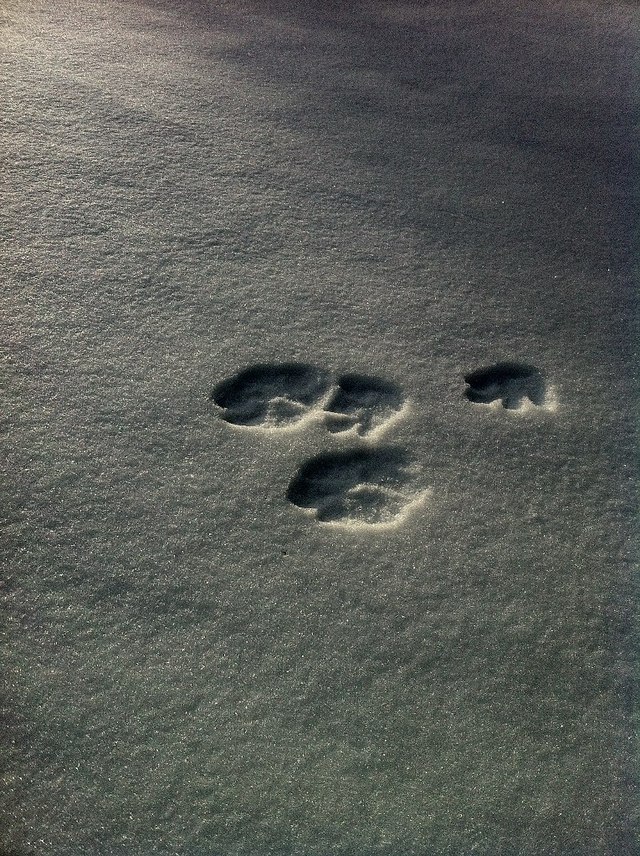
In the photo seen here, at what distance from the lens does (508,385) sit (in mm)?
1278

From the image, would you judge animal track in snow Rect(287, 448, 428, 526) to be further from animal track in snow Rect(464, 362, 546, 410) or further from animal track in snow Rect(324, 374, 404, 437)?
animal track in snow Rect(464, 362, 546, 410)

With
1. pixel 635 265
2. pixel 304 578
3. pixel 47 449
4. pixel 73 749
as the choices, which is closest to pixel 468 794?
pixel 304 578

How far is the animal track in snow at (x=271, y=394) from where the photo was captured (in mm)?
1208

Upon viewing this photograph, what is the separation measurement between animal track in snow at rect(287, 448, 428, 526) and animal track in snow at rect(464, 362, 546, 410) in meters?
0.20

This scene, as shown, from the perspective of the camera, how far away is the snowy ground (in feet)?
3.01

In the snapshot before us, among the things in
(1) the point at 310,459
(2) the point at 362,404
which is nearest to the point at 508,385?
(2) the point at 362,404

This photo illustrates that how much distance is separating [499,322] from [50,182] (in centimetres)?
99

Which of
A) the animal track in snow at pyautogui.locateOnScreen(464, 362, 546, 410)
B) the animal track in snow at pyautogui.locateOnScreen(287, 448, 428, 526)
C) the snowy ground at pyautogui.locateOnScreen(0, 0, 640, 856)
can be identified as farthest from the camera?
the animal track in snow at pyautogui.locateOnScreen(464, 362, 546, 410)

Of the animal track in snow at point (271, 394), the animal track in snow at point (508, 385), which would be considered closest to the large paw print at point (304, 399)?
the animal track in snow at point (271, 394)

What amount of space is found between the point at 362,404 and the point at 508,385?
0.27 m

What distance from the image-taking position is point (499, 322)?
4.48ft

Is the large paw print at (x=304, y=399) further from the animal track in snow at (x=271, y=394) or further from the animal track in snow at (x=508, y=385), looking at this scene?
the animal track in snow at (x=508, y=385)

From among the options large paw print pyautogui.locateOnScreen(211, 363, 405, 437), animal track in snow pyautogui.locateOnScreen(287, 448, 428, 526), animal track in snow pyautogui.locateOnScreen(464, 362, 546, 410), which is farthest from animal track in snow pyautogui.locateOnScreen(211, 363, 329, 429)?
animal track in snow pyautogui.locateOnScreen(464, 362, 546, 410)

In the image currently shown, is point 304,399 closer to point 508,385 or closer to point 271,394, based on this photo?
point 271,394
